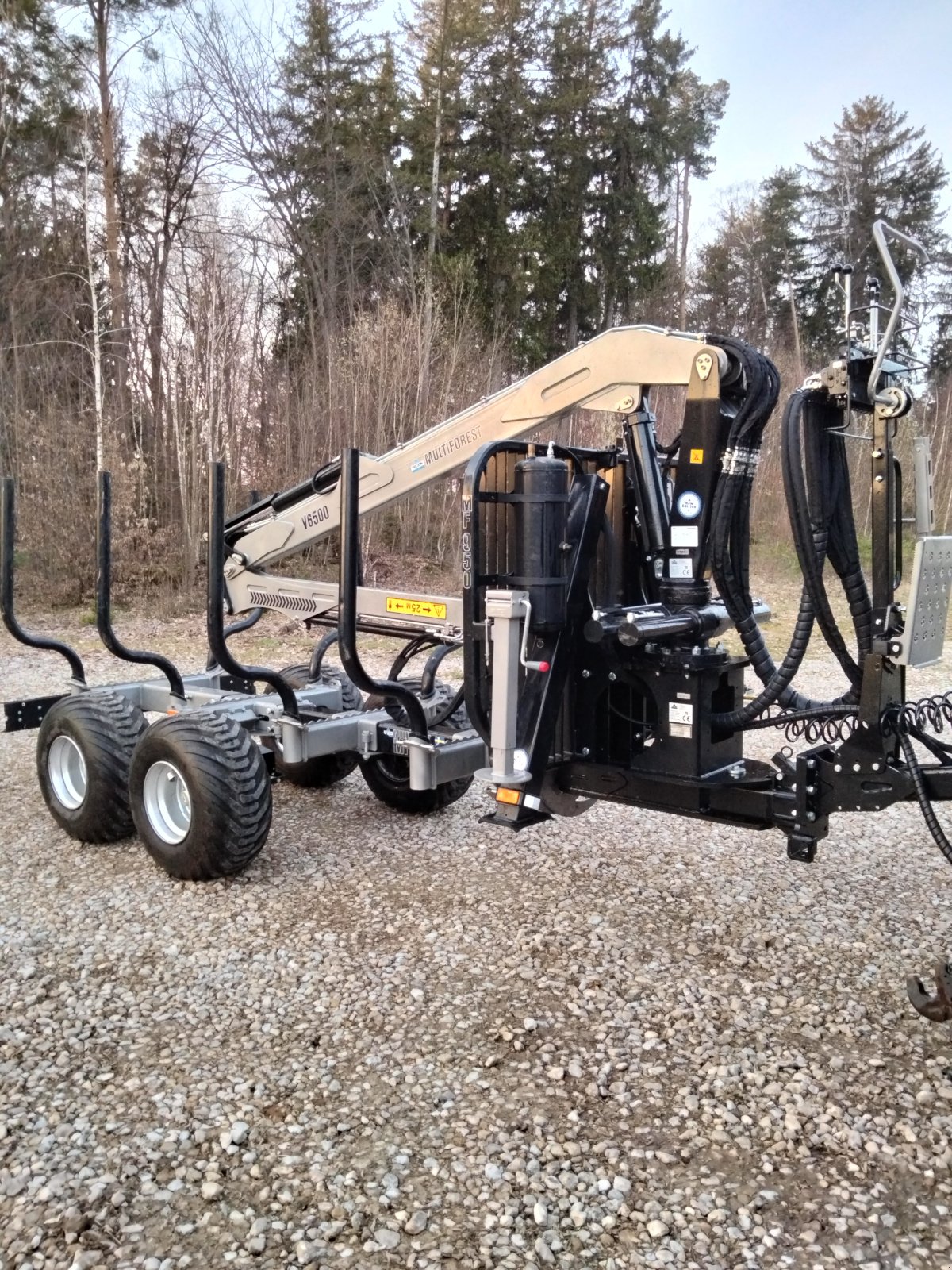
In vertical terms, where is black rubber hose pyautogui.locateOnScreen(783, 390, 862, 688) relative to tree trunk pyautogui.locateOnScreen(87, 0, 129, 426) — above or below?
below

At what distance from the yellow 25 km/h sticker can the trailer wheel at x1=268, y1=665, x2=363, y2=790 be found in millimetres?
1242

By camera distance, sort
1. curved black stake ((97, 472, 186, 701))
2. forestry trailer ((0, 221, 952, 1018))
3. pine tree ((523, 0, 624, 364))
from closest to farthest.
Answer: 1. forestry trailer ((0, 221, 952, 1018))
2. curved black stake ((97, 472, 186, 701))
3. pine tree ((523, 0, 624, 364))

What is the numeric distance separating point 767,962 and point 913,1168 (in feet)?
4.18

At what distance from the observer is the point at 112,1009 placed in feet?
12.0

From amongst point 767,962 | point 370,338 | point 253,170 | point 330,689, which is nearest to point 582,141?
point 253,170

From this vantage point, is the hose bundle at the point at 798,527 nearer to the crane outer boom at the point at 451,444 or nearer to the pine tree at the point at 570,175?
the crane outer boom at the point at 451,444

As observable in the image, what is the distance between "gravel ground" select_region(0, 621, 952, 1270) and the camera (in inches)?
101

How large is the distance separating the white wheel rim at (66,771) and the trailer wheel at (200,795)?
0.66 m

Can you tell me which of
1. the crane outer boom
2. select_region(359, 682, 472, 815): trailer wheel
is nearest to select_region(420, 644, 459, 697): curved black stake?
select_region(359, 682, 472, 815): trailer wheel

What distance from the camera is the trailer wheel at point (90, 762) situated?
209 inches

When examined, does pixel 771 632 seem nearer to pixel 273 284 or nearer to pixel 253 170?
pixel 273 284

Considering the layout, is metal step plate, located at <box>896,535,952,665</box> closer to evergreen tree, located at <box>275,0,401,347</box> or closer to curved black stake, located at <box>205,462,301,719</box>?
curved black stake, located at <box>205,462,301,719</box>

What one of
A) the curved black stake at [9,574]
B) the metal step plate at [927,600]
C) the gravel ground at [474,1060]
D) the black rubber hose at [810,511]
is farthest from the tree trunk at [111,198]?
the metal step plate at [927,600]

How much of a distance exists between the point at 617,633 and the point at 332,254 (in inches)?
741
